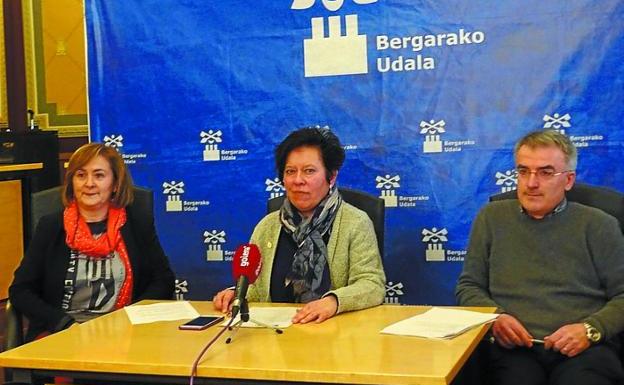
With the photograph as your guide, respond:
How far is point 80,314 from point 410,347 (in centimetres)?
155

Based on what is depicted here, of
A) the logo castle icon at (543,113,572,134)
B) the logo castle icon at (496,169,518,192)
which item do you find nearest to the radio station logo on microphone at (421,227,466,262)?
the logo castle icon at (496,169,518,192)

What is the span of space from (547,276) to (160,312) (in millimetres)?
Result: 1310

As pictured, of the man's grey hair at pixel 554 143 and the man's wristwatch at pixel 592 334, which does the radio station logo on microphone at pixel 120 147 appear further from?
the man's wristwatch at pixel 592 334

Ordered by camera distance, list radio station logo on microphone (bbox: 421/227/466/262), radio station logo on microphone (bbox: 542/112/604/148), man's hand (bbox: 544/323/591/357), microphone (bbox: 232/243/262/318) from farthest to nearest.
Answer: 1. radio station logo on microphone (bbox: 421/227/466/262)
2. radio station logo on microphone (bbox: 542/112/604/148)
3. man's hand (bbox: 544/323/591/357)
4. microphone (bbox: 232/243/262/318)

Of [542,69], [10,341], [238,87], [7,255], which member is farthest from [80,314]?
[7,255]

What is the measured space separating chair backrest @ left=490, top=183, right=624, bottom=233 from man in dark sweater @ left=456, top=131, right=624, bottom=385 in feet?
0.35

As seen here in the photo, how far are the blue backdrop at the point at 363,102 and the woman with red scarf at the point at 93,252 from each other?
832mm

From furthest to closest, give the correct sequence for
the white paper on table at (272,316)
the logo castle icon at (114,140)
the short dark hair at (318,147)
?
the logo castle icon at (114,140) < the short dark hair at (318,147) < the white paper on table at (272,316)

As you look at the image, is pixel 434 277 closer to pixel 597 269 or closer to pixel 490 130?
pixel 490 130

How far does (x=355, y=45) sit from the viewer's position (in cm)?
383

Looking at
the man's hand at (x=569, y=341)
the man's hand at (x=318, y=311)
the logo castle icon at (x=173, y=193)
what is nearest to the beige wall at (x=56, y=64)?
the logo castle icon at (x=173, y=193)

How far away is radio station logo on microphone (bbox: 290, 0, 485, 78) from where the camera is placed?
3.72 metres

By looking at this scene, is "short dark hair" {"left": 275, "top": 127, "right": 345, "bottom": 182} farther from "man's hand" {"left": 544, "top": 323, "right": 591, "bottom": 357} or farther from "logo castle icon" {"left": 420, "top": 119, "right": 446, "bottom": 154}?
"man's hand" {"left": 544, "top": 323, "right": 591, "bottom": 357}

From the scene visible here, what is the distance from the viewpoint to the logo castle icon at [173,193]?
4199 millimetres
